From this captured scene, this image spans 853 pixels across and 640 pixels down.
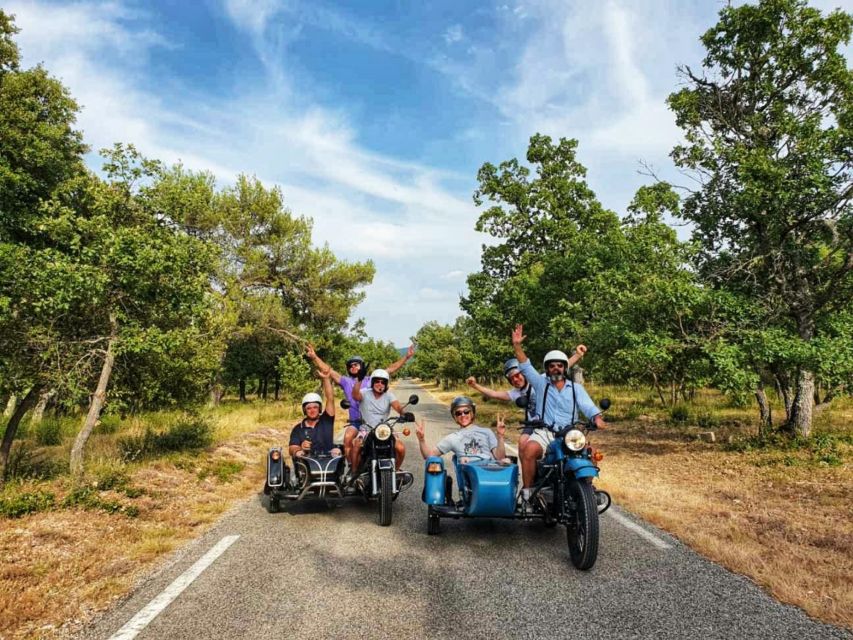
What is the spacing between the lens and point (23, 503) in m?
6.43

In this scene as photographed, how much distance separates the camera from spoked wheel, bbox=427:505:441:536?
569 cm

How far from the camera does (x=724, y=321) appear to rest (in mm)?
11680

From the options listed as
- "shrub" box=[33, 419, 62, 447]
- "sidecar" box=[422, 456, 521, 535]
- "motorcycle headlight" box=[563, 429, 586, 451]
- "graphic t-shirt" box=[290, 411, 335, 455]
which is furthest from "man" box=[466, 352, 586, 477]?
"shrub" box=[33, 419, 62, 447]

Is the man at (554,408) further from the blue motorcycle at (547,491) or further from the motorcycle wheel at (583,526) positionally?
the motorcycle wheel at (583,526)

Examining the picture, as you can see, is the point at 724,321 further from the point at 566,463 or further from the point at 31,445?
the point at 31,445

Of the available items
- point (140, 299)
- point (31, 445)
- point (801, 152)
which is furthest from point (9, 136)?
point (801, 152)

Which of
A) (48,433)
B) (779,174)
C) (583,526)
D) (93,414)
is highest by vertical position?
(779,174)

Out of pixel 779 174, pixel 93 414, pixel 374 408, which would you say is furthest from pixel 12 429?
pixel 779 174

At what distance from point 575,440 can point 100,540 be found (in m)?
5.03

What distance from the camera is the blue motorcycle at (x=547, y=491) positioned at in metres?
4.76

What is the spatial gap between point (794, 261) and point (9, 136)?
19.7 m

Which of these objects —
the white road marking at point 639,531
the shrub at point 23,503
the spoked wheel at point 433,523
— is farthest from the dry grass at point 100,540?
the white road marking at point 639,531

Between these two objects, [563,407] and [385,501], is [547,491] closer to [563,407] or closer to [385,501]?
[563,407]

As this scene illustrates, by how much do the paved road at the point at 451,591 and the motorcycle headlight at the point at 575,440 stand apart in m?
1.04
